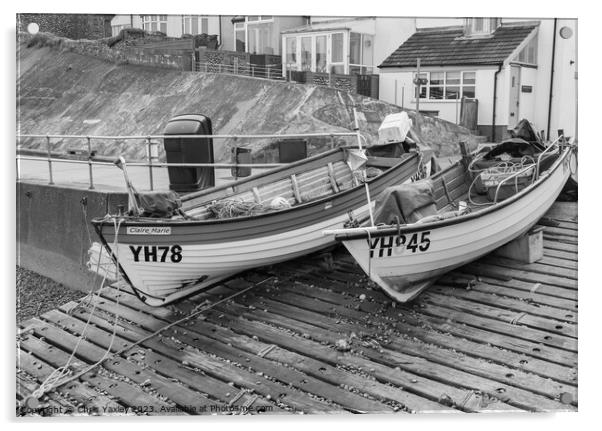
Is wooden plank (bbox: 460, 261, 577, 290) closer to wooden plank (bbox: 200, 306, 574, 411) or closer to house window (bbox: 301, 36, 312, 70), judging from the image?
wooden plank (bbox: 200, 306, 574, 411)

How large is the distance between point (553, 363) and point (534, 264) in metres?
1.90

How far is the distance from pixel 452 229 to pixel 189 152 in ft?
13.4

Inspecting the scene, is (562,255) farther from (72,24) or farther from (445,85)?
(72,24)

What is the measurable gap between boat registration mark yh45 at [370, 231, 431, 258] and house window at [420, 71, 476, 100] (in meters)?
4.90

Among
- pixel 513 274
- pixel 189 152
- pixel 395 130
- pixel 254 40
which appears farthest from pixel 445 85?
pixel 513 274

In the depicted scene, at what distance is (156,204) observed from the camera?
6.42 m

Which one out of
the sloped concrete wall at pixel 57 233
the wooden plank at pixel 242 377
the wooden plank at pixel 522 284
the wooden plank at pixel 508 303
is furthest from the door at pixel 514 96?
the sloped concrete wall at pixel 57 233

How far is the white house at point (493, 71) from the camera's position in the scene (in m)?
6.01

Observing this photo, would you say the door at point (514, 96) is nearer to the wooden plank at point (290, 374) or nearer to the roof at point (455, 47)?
the roof at point (455, 47)

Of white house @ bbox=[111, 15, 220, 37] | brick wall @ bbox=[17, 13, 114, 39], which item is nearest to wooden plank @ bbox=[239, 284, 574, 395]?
white house @ bbox=[111, 15, 220, 37]

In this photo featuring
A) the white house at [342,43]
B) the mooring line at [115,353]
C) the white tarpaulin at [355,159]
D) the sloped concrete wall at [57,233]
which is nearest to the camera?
the mooring line at [115,353]

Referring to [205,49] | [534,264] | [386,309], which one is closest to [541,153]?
[534,264]

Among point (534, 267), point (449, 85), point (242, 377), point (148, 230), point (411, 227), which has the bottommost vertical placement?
point (242, 377)

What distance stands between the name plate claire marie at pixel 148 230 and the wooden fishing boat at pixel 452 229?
1.60 metres
